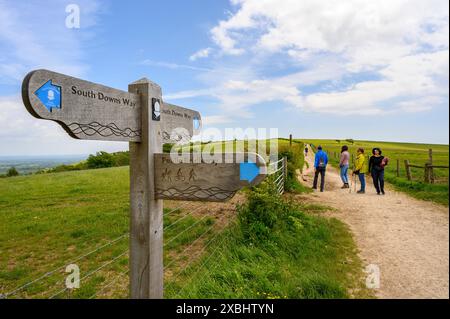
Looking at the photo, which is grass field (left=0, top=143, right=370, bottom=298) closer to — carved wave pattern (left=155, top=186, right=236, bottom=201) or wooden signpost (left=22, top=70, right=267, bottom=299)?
wooden signpost (left=22, top=70, right=267, bottom=299)

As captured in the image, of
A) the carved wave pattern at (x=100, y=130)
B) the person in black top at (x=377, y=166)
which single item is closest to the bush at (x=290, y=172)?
the person in black top at (x=377, y=166)

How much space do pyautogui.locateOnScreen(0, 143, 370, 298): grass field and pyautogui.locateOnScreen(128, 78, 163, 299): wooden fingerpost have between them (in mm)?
487

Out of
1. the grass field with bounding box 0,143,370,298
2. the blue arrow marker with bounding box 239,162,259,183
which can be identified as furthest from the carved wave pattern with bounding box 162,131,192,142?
the grass field with bounding box 0,143,370,298

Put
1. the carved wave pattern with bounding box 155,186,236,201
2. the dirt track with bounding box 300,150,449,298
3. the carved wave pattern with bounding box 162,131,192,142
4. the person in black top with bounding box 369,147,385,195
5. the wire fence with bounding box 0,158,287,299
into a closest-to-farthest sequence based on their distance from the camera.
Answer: the carved wave pattern with bounding box 155,186,236,201 < the carved wave pattern with bounding box 162,131,192,142 < the wire fence with bounding box 0,158,287,299 < the dirt track with bounding box 300,150,449,298 < the person in black top with bounding box 369,147,385,195

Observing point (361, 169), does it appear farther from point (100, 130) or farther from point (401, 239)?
point (100, 130)

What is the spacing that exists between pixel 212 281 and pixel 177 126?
7.00ft

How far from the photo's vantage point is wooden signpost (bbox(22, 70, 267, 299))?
1585 mm

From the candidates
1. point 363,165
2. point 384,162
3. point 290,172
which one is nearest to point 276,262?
point 384,162

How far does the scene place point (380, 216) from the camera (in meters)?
7.50

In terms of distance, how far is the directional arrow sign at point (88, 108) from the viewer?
1.36 m

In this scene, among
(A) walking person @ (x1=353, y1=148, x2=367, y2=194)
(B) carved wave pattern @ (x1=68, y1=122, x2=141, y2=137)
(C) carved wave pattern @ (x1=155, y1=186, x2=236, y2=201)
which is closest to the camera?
(B) carved wave pattern @ (x1=68, y1=122, x2=141, y2=137)

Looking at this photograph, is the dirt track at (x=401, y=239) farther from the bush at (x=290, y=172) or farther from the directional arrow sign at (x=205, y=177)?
the directional arrow sign at (x=205, y=177)

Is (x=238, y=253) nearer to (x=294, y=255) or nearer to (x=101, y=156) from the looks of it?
(x=294, y=255)
